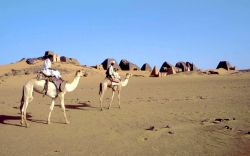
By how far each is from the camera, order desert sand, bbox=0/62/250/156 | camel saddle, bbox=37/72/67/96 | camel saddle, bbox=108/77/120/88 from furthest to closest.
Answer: camel saddle, bbox=108/77/120/88 → camel saddle, bbox=37/72/67/96 → desert sand, bbox=0/62/250/156

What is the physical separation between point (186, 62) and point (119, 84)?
35766mm

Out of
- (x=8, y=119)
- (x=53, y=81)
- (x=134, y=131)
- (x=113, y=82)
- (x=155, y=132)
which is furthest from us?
(x=113, y=82)

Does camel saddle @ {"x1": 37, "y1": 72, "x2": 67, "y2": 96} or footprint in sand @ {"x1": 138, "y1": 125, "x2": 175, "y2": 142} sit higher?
camel saddle @ {"x1": 37, "y1": 72, "x2": 67, "y2": 96}

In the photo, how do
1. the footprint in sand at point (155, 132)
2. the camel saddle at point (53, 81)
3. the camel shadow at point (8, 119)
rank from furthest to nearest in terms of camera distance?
1. the camel shadow at point (8, 119)
2. the camel saddle at point (53, 81)
3. the footprint in sand at point (155, 132)

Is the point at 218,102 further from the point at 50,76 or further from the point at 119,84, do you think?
the point at 50,76

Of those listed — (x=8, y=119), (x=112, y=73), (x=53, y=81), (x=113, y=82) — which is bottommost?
(x=8, y=119)

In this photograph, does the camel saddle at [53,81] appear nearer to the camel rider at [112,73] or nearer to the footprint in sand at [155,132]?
the camel rider at [112,73]

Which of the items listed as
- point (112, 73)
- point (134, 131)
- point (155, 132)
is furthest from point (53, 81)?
point (155, 132)

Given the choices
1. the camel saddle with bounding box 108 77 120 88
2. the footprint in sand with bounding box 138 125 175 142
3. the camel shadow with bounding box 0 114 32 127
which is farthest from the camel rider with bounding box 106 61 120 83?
the footprint in sand with bounding box 138 125 175 142

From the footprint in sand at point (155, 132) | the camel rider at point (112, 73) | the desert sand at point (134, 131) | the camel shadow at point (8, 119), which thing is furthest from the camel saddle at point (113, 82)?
the footprint in sand at point (155, 132)

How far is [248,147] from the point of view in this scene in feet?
27.1

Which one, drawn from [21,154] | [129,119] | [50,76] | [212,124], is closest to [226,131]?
[212,124]

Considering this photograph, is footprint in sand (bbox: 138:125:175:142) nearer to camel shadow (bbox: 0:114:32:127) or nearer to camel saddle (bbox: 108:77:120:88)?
camel shadow (bbox: 0:114:32:127)

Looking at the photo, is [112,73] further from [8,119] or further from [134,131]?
[134,131]
